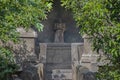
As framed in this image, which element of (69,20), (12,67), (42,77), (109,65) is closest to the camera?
(109,65)

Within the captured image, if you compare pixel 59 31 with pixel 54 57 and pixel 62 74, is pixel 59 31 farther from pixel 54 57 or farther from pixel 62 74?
pixel 62 74

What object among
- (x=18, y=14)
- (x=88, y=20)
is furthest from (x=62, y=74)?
(x=18, y=14)

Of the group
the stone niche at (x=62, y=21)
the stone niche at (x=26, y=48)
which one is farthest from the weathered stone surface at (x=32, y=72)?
the stone niche at (x=62, y=21)

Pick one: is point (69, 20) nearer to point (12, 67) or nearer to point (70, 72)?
point (70, 72)

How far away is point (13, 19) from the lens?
15.9 feet

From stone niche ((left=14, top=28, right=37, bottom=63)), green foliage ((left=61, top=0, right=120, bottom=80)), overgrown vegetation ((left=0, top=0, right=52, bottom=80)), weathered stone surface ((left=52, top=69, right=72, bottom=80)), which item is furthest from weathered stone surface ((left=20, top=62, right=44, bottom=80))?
overgrown vegetation ((left=0, top=0, right=52, bottom=80))

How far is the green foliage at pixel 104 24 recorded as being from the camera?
5.02 m

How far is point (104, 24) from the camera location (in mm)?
5117

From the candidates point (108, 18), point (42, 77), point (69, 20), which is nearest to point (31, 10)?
point (108, 18)

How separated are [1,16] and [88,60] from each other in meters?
7.63

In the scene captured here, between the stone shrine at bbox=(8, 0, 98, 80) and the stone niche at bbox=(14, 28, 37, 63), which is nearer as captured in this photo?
the stone shrine at bbox=(8, 0, 98, 80)

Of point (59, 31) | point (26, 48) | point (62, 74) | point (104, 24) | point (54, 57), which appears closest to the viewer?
point (104, 24)

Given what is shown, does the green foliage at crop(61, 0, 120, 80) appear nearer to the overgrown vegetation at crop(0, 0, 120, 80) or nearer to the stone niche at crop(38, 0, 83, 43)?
the overgrown vegetation at crop(0, 0, 120, 80)

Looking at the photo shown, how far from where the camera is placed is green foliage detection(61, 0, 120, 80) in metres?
5.02
